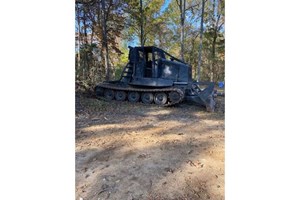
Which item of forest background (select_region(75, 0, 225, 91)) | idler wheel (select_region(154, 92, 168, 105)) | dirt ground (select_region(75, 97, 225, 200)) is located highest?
forest background (select_region(75, 0, 225, 91))

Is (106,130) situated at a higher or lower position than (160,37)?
lower

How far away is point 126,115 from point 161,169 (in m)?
0.79

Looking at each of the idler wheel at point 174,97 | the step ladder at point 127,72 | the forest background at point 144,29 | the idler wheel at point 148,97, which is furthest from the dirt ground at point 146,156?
the idler wheel at point 148,97

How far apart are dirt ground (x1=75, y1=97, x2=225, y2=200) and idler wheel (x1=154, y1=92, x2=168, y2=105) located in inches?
47.8

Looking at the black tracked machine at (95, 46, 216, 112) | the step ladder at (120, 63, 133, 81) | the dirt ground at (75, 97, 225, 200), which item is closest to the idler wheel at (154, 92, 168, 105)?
the black tracked machine at (95, 46, 216, 112)

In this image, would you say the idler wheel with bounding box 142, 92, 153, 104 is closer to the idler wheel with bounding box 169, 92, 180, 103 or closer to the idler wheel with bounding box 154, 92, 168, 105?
the idler wheel with bounding box 154, 92, 168, 105

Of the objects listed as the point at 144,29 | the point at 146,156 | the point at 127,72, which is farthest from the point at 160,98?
the point at 146,156

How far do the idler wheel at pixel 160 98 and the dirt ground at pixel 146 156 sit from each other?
3.99 feet

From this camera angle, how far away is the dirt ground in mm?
1068

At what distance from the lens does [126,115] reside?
1901mm

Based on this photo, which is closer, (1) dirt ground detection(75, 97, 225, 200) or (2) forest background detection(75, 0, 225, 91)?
(1) dirt ground detection(75, 97, 225, 200)

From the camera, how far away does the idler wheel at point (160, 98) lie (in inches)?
120
